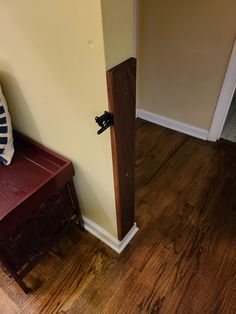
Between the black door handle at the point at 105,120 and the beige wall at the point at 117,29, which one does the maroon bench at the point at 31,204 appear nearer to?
the black door handle at the point at 105,120

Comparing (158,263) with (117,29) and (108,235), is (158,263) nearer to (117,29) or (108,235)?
(108,235)

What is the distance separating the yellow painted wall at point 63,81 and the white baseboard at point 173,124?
1.19 meters

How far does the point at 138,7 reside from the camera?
1.72 meters

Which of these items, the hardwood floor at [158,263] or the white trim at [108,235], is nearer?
the hardwood floor at [158,263]

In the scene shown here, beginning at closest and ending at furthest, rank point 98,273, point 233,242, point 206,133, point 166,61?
point 98,273 → point 233,242 → point 166,61 → point 206,133

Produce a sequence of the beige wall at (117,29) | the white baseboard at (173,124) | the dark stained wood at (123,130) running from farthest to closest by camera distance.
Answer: the white baseboard at (173,124) < the dark stained wood at (123,130) < the beige wall at (117,29)

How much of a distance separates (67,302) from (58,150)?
0.72 metres

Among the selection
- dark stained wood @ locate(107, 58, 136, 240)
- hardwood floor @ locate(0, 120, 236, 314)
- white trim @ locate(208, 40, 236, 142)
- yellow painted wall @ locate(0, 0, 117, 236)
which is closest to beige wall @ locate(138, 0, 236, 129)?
white trim @ locate(208, 40, 236, 142)

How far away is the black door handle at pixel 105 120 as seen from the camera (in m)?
0.75

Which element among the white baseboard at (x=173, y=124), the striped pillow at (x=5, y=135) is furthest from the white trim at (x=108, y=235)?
the white baseboard at (x=173, y=124)

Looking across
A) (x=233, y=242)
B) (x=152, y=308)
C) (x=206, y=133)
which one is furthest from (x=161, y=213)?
(x=206, y=133)

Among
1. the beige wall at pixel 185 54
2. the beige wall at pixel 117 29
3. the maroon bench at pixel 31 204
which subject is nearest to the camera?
the beige wall at pixel 117 29

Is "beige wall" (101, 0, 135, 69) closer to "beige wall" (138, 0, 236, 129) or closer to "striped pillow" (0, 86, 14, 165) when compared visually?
"striped pillow" (0, 86, 14, 165)

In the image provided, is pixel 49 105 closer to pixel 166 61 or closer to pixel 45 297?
pixel 45 297
